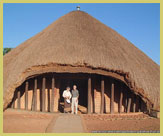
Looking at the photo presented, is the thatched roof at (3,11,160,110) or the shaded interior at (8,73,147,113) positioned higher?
the thatched roof at (3,11,160,110)

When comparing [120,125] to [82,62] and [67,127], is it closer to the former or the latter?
[67,127]

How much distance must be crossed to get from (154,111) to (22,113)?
24.3 feet

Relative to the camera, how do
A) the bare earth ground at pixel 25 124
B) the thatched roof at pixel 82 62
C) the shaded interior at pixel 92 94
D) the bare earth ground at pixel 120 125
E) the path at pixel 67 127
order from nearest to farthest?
the path at pixel 67 127
the bare earth ground at pixel 25 124
the bare earth ground at pixel 120 125
the thatched roof at pixel 82 62
the shaded interior at pixel 92 94

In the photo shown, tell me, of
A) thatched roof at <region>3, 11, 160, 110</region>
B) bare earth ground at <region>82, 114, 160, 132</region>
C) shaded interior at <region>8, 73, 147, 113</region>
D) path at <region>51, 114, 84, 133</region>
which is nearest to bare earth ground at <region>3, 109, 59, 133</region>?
path at <region>51, 114, 84, 133</region>

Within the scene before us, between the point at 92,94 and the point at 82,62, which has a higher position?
the point at 82,62

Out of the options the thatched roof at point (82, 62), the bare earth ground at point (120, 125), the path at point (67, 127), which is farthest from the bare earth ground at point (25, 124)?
the bare earth ground at point (120, 125)

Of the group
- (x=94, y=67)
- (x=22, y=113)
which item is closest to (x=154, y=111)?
(x=94, y=67)

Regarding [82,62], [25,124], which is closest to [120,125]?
[82,62]

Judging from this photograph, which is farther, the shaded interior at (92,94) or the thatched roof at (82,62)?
the shaded interior at (92,94)

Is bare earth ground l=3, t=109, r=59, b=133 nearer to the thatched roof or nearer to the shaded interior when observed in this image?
the thatched roof

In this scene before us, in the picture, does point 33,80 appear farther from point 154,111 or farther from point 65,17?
point 154,111

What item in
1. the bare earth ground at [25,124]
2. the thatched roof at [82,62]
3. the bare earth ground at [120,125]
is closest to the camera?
the bare earth ground at [25,124]

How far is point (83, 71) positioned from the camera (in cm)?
1088

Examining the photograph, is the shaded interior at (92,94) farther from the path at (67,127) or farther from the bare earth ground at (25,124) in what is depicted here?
the path at (67,127)
